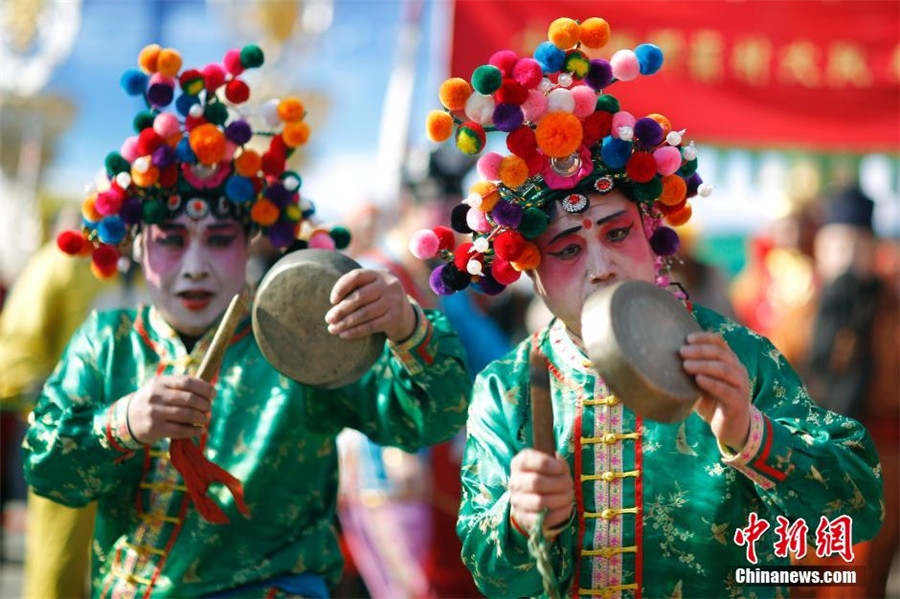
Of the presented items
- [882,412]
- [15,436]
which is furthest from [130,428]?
[15,436]

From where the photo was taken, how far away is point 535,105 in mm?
3170

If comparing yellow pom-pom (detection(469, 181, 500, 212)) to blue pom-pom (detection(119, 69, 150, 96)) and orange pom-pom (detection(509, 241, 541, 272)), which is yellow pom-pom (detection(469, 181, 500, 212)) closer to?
orange pom-pom (detection(509, 241, 541, 272))

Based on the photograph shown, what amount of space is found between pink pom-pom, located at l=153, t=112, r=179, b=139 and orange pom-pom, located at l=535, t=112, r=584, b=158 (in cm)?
122

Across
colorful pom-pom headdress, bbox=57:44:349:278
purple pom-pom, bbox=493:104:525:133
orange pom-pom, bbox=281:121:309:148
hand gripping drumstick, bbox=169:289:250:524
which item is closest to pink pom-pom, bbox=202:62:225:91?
colorful pom-pom headdress, bbox=57:44:349:278

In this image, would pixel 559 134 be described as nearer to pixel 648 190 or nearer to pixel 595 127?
pixel 595 127

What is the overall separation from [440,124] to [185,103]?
Result: 1034mm

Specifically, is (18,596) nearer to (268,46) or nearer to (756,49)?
(756,49)

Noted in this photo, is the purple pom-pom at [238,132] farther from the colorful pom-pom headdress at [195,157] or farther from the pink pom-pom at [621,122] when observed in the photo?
the pink pom-pom at [621,122]

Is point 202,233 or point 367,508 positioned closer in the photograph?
point 202,233

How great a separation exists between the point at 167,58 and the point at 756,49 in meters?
5.44

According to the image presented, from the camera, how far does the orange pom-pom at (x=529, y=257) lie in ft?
10.6

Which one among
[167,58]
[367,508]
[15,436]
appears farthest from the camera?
[15,436]

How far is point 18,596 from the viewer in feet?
24.8

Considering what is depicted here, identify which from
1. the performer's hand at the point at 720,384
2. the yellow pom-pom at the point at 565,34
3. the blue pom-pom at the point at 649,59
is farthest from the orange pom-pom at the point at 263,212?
the performer's hand at the point at 720,384
